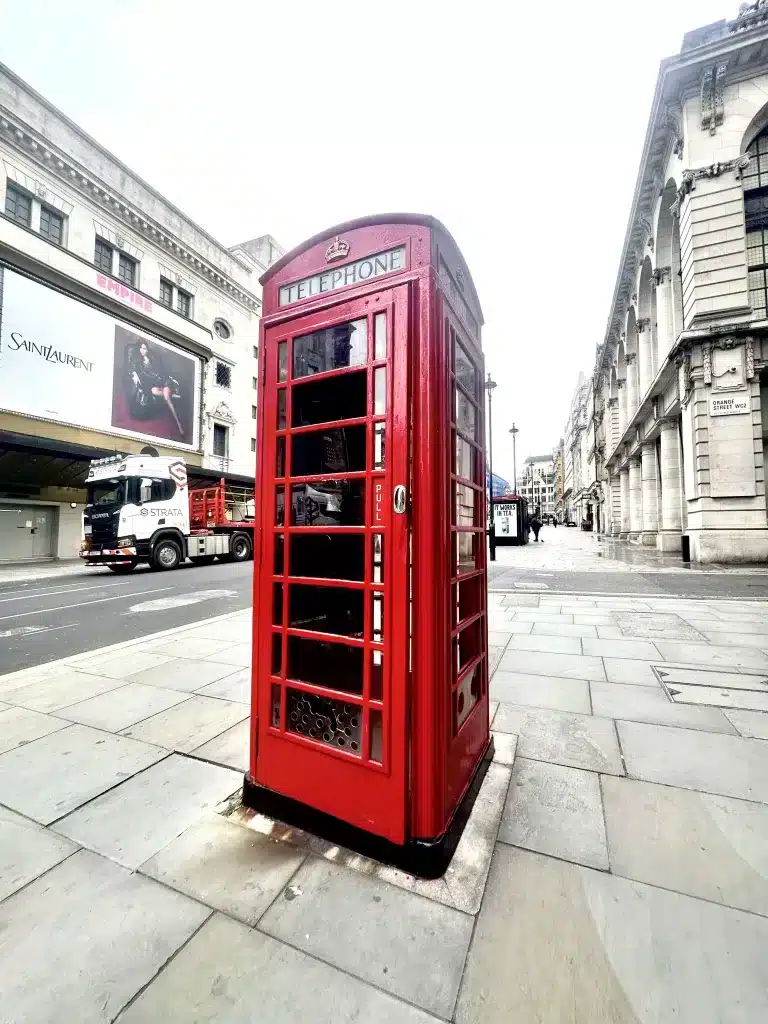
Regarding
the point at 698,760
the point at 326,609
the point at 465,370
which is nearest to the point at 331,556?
the point at 326,609

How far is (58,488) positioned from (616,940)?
2598 cm

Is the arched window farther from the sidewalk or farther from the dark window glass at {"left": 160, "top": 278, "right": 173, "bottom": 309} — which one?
the dark window glass at {"left": 160, "top": 278, "right": 173, "bottom": 309}

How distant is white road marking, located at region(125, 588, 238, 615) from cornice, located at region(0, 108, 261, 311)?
79.8 ft

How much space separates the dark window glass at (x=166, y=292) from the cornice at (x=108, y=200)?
184 centimetres

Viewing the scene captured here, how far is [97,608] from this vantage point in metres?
8.53

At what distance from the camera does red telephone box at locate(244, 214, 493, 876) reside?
6.23ft

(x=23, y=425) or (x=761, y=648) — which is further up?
(x=23, y=425)

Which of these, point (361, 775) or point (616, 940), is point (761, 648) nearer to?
point (616, 940)

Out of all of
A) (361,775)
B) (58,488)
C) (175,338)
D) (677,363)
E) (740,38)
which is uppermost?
(740,38)

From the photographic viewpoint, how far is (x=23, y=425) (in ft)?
64.2

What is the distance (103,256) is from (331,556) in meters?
30.1

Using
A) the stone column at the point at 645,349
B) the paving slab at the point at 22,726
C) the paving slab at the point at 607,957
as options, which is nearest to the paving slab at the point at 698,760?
the paving slab at the point at 607,957

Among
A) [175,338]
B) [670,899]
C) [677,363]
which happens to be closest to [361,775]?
[670,899]

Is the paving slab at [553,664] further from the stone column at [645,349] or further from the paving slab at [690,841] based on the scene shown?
the stone column at [645,349]
